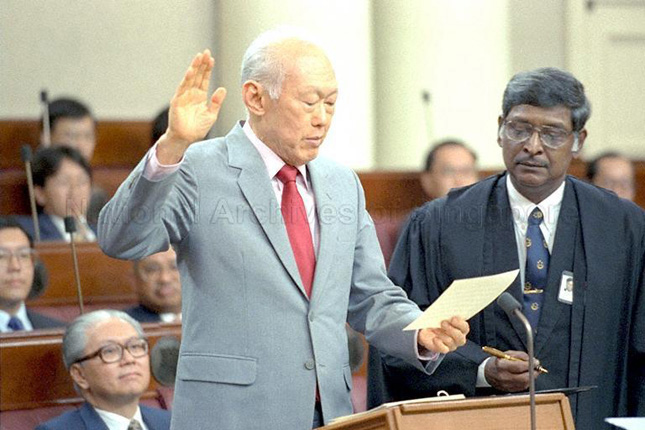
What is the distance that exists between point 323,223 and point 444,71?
550cm

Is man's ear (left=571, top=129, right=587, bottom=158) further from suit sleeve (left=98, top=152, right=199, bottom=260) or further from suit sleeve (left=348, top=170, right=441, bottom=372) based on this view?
suit sleeve (left=98, top=152, right=199, bottom=260)

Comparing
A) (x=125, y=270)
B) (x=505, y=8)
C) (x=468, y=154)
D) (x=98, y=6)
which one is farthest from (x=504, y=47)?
(x=125, y=270)

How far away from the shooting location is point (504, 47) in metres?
8.79

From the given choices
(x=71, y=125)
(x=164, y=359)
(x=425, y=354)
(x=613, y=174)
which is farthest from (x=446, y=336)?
(x=613, y=174)

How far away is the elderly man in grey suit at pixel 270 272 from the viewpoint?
3195 mm

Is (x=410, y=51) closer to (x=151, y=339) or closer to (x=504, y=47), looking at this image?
(x=504, y=47)

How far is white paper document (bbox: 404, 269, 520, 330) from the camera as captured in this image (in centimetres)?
295

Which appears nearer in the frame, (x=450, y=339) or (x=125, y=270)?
(x=450, y=339)

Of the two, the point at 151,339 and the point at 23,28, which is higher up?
the point at 23,28

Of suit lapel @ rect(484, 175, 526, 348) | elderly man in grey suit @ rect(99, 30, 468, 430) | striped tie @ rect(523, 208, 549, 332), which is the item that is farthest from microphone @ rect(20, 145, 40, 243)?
elderly man in grey suit @ rect(99, 30, 468, 430)

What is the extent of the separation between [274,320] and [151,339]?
191 cm

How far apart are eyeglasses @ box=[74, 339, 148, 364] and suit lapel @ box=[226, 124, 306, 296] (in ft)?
5.12

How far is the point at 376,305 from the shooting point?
3416 mm

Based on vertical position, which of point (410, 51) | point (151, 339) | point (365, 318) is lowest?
point (151, 339)
